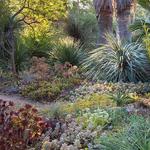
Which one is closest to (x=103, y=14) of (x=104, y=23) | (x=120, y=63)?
(x=104, y=23)

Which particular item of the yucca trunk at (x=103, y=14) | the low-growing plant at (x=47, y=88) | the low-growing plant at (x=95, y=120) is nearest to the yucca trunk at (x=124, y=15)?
the yucca trunk at (x=103, y=14)

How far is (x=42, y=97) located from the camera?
11.4m

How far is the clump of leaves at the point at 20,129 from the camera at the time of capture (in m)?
5.45

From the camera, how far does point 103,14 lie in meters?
15.6

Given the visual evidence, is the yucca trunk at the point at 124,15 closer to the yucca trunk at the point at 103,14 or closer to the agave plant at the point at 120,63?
the yucca trunk at the point at 103,14

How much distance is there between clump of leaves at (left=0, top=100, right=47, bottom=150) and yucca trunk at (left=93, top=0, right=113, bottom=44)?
9.51m

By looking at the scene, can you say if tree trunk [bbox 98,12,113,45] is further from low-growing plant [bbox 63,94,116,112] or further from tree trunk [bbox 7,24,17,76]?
low-growing plant [bbox 63,94,116,112]

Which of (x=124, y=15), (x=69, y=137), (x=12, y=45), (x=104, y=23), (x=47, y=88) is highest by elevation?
(x=124, y=15)

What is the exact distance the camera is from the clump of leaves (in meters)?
5.45

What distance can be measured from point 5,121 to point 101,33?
10.6 m

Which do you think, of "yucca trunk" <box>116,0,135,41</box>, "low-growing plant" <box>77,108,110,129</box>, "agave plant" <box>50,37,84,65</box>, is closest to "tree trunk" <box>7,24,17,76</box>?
"agave plant" <box>50,37,84,65</box>

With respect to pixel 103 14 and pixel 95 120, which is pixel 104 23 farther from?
pixel 95 120

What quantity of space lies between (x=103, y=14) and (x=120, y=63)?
417 centimetres

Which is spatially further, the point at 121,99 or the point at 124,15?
the point at 124,15
